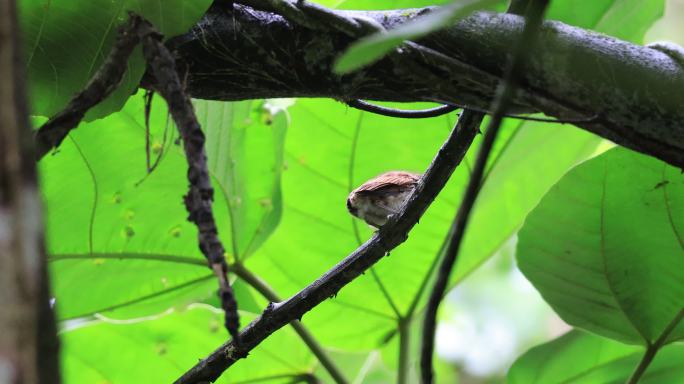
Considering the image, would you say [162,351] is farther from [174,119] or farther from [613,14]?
[613,14]

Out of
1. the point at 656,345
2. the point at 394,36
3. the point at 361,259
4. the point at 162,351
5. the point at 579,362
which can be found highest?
the point at 394,36

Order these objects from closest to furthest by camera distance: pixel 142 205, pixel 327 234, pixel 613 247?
Result: pixel 613 247
pixel 142 205
pixel 327 234

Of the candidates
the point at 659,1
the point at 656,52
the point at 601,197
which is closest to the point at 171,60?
the point at 656,52

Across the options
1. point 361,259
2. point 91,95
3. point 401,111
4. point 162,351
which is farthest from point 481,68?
point 162,351

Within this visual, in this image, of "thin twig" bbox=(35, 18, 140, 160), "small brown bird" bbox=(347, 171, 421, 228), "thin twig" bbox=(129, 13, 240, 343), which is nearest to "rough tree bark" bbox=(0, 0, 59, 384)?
"thin twig" bbox=(129, 13, 240, 343)

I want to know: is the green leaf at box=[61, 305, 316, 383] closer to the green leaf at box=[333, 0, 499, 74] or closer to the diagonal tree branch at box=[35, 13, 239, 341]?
the diagonal tree branch at box=[35, 13, 239, 341]

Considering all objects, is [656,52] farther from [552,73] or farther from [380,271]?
[380,271]

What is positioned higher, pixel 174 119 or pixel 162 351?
pixel 174 119
